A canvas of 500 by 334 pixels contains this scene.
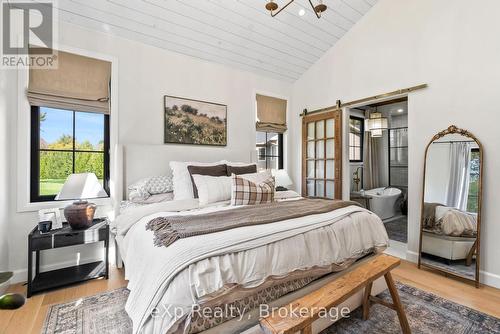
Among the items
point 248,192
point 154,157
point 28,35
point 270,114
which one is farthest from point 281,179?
point 28,35

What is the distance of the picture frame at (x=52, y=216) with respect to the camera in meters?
2.16

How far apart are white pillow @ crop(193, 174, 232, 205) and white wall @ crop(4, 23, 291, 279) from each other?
0.94 meters

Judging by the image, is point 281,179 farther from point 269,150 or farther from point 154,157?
point 154,157

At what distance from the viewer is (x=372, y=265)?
1.63 meters

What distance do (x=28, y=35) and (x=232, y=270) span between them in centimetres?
296

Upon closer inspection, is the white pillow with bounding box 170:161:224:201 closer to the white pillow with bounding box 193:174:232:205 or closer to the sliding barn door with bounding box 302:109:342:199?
the white pillow with bounding box 193:174:232:205

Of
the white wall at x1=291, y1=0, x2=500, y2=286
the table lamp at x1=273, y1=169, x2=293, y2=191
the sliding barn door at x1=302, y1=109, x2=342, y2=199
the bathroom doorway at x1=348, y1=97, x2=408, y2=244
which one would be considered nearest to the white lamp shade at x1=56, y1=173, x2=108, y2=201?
the table lamp at x1=273, y1=169, x2=293, y2=191

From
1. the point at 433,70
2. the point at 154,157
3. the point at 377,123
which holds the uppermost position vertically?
the point at 433,70

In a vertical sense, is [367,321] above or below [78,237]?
below

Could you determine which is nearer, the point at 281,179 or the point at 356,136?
the point at 281,179

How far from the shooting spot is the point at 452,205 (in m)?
2.50

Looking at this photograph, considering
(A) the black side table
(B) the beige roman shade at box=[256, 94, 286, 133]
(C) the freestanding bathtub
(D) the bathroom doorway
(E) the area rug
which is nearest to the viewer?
(E) the area rug

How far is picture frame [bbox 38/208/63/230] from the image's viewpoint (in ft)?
7.07

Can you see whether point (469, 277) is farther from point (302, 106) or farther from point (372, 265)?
point (302, 106)
